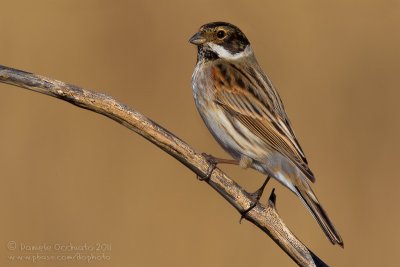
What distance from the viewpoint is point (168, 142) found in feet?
16.5

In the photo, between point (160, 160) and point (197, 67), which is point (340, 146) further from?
point (197, 67)

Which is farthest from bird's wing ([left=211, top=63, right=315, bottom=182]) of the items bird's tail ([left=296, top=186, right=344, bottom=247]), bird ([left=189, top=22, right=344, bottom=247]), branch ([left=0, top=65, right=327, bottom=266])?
branch ([left=0, top=65, right=327, bottom=266])

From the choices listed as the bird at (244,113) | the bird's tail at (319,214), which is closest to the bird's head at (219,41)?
the bird at (244,113)

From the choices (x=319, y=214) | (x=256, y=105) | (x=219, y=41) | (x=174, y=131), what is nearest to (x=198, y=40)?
(x=219, y=41)

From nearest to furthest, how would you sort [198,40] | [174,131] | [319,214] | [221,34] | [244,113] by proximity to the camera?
[319,214], [244,113], [198,40], [221,34], [174,131]

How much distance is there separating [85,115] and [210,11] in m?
2.33

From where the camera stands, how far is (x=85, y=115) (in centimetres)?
901

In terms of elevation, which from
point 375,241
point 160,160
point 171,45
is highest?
point 171,45

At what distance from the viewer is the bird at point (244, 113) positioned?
6.02 metres

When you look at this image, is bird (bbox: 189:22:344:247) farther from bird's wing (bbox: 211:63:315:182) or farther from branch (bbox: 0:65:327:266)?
branch (bbox: 0:65:327:266)

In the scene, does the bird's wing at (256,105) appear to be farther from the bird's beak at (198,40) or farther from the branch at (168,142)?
the branch at (168,142)

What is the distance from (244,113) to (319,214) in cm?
103

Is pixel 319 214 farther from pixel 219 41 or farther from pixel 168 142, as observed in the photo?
pixel 219 41

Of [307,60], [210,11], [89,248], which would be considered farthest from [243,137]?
[210,11]
